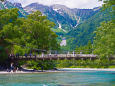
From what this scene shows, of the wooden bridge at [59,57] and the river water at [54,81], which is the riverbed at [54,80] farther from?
the wooden bridge at [59,57]

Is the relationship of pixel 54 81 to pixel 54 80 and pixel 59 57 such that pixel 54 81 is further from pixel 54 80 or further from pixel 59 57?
pixel 59 57

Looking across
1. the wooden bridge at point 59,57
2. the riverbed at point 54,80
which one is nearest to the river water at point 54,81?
the riverbed at point 54,80

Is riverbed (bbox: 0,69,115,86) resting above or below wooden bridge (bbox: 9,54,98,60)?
below

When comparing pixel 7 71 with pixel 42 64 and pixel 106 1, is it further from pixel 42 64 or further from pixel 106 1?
pixel 106 1

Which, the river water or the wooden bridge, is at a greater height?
the wooden bridge

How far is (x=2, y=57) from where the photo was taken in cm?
261

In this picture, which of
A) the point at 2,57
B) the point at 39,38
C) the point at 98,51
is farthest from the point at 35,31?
the point at 2,57

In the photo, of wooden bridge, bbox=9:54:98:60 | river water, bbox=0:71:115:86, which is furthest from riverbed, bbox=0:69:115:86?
wooden bridge, bbox=9:54:98:60

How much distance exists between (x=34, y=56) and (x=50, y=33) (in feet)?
37.6

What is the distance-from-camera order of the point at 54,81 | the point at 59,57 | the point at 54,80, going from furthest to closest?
the point at 59,57 → the point at 54,80 → the point at 54,81

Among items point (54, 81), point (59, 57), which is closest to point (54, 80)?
point (54, 81)

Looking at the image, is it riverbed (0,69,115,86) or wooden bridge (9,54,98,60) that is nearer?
riverbed (0,69,115,86)

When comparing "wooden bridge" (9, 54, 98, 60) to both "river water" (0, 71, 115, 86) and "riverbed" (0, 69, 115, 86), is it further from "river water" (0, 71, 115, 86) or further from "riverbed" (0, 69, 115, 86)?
"river water" (0, 71, 115, 86)

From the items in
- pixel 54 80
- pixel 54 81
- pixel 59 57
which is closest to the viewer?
pixel 54 81
